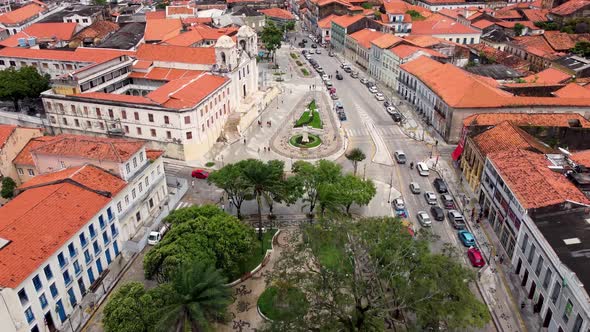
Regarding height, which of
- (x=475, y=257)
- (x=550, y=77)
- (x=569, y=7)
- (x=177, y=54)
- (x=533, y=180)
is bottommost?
(x=475, y=257)

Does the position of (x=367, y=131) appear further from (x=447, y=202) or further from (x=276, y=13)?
(x=276, y=13)

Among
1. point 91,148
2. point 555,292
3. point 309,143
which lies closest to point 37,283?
point 91,148

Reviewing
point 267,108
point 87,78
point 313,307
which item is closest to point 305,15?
point 267,108

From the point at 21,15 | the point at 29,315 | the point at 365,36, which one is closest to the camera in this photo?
the point at 29,315

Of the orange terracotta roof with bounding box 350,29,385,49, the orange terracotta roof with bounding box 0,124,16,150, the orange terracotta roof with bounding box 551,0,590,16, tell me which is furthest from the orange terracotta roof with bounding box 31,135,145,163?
the orange terracotta roof with bounding box 551,0,590,16

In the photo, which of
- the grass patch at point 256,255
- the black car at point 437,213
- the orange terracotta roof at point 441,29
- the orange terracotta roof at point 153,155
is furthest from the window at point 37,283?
the orange terracotta roof at point 441,29

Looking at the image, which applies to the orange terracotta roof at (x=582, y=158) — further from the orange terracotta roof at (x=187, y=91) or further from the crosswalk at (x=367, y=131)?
the orange terracotta roof at (x=187, y=91)

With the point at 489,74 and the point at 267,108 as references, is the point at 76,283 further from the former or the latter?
the point at 489,74
